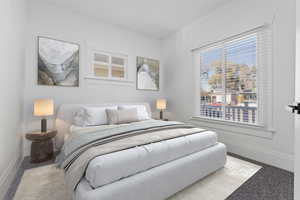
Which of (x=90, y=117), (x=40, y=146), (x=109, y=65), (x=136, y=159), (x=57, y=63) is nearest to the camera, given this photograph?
(x=136, y=159)

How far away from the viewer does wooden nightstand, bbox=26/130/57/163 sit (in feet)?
6.77

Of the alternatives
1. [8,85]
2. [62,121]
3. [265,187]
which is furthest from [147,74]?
[265,187]

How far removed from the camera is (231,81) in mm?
2646

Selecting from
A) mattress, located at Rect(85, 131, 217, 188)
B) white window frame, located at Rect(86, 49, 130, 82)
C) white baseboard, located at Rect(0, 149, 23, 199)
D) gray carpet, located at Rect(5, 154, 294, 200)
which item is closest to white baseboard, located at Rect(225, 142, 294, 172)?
gray carpet, located at Rect(5, 154, 294, 200)

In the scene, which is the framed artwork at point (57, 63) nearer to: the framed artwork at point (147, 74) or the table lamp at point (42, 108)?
the table lamp at point (42, 108)

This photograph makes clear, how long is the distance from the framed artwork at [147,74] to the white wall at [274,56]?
0.92 m

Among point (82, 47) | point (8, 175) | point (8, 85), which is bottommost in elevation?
point (8, 175)

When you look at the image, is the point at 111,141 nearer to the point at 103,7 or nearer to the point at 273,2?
the point at 103,7

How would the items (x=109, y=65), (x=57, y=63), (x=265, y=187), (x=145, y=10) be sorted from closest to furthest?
(x=265, y=187), (x=57, y=63), (x=145, y=10), (x=109, y=65)

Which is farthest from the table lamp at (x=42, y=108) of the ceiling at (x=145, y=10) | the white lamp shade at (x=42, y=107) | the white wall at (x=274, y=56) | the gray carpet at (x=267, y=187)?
the white wall at (x=274, y=56)

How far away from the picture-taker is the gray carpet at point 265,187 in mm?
1423

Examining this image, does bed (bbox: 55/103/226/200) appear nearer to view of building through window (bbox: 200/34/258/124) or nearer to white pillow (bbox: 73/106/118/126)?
white pillow (bbox: 73/106/118/126)

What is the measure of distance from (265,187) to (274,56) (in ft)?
6.08

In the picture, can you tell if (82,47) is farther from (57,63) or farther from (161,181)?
(161,181)
